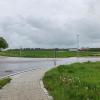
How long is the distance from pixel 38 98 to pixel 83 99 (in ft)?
7.99

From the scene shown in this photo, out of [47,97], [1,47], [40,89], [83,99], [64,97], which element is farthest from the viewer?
[1,47]

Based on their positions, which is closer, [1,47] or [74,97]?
[74,97]

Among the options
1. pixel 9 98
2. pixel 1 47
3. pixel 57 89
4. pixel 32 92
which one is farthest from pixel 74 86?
pixel 1 47

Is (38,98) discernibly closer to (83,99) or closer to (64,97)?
(64,97)

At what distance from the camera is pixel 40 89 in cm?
1759

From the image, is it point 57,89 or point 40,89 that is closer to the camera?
point 57,89

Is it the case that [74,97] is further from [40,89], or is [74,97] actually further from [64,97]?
[40,89]

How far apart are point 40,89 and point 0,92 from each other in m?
1.94

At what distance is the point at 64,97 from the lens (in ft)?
45.5

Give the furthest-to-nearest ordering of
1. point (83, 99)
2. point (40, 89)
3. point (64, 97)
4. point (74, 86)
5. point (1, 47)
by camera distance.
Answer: point (1, 47)
point (40, 89)
point (74, 86)
point (64, 97)
point (83, 99)

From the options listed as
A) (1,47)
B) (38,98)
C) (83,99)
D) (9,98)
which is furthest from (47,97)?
(1,47)

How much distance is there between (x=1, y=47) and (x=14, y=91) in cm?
11199

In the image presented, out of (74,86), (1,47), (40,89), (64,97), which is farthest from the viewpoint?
(1,47)

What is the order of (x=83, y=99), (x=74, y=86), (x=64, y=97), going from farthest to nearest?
(x=74, y=86) → (x=64, y=97) → (x=83, y=99)
